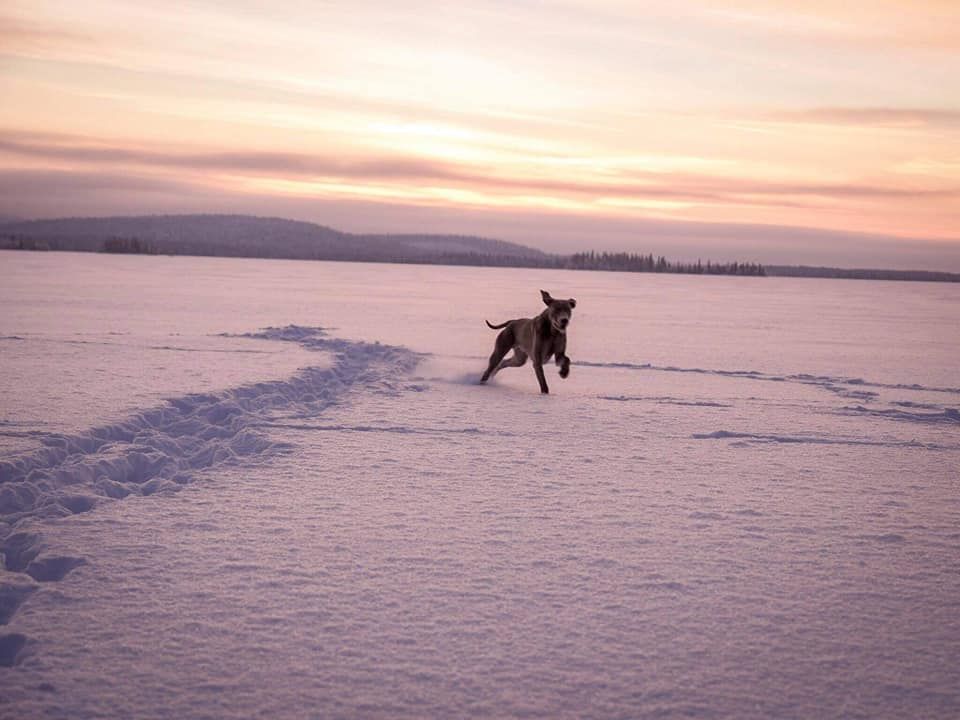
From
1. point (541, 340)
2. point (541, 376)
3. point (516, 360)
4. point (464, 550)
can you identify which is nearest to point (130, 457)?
point (464, 550)

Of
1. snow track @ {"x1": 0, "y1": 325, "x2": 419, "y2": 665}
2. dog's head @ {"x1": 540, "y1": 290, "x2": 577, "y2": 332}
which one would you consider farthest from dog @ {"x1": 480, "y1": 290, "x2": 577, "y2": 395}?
snow track @ {"x1": 0, "y1": 325, "x2": 419, "y2": 665}

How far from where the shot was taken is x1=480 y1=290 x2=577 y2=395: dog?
29.5 ft

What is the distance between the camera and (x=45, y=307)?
18719mm

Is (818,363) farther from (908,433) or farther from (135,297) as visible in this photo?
(135,297)

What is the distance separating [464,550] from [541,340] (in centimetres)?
581

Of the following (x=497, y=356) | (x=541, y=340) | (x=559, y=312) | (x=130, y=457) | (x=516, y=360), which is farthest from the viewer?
(x=516, y=360)

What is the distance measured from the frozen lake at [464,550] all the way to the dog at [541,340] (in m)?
0.56

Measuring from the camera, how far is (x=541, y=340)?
372 inches

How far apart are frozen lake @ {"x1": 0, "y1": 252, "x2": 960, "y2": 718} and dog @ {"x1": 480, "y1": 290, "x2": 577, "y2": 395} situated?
0.56 meters

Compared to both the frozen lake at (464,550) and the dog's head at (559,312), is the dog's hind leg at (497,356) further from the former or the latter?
the dog's head at (559,312)

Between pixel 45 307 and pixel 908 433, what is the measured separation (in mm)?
18288

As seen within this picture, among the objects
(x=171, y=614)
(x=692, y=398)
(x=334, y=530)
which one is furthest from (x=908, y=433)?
(x=171, y=614)

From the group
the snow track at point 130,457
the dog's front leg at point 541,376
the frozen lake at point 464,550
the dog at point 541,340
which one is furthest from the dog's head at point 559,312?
the snow track at point 130,457

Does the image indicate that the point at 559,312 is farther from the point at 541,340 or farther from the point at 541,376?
the point at 541,376
